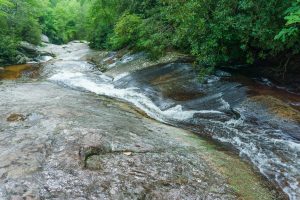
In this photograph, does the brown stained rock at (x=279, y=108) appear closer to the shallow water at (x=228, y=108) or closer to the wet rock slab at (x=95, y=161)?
the shallow water at (x=228, y=108)

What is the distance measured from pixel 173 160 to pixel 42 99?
496 centimetres

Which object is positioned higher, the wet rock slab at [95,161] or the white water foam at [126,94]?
the wet rock slab at [95,161]

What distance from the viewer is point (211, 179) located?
190 inches

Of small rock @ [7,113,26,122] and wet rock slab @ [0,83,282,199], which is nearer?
wet rock slab @ [0,83,282,199]

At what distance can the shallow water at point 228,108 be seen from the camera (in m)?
5.96

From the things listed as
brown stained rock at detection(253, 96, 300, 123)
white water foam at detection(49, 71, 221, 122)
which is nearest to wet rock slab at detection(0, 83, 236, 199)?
white water foam at detection(49, 71, 221, 122)

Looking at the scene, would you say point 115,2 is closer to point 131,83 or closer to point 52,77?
point 52,77

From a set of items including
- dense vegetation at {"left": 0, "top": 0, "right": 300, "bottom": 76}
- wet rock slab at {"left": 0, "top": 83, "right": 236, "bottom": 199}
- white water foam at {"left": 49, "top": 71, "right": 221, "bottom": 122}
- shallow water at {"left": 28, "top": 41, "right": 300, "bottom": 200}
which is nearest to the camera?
wet rock slab at {"left": 0, "top": 83, "right": 236, "bottom": 199}

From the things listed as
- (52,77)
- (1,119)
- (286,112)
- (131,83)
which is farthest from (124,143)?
(52,77)

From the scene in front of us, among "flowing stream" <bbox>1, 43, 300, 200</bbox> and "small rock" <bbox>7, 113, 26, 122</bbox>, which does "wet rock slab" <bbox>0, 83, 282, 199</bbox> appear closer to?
"small rock" <bbox>7, 113, 26, 122</bbox>

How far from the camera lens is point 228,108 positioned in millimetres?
8469

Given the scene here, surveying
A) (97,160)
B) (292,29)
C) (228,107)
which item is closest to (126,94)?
(228,107)

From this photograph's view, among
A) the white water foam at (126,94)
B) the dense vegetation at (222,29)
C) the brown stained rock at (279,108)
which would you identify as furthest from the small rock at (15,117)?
the dense vegetation at (222,29)

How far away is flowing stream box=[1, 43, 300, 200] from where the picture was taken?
5965 mm
